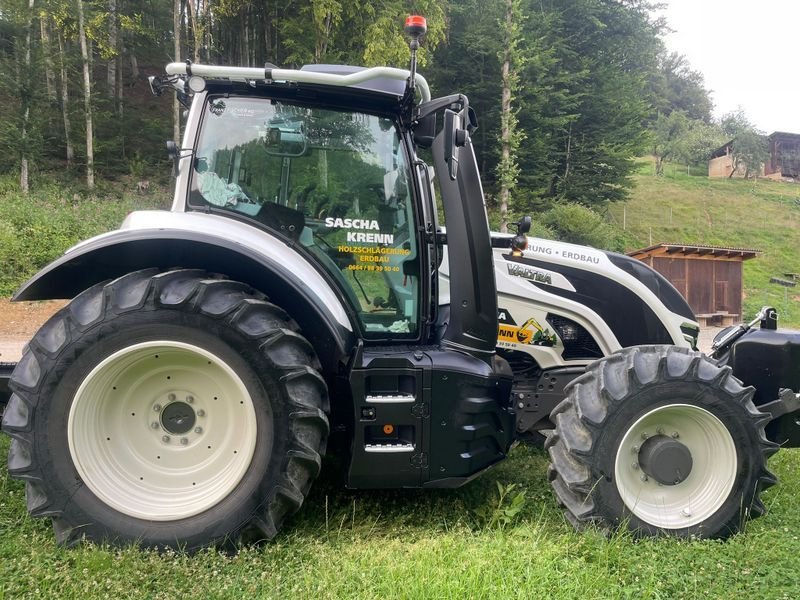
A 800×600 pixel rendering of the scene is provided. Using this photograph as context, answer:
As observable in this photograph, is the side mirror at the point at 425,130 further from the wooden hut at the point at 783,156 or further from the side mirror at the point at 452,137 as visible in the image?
the wooden hut at the point at 783,156

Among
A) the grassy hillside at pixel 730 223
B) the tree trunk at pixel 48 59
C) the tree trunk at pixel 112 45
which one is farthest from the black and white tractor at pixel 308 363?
the tree trunk at pixel 112 45

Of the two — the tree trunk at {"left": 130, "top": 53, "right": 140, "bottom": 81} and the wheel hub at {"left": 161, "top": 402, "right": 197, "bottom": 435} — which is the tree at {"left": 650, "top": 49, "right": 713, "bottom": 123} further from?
the wheel hub at {"left": 161, "top": 402, "right": 197, "bottom": 435}

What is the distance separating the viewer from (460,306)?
10.1 feet

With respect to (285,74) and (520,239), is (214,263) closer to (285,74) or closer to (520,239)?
(285,74)

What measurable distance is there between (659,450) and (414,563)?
59.5 inches

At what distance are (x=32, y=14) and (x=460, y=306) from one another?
18525 mm

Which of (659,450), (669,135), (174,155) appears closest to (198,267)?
(174,155)

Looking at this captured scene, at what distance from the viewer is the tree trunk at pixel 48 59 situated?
52.3ft

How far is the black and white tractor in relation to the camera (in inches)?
102

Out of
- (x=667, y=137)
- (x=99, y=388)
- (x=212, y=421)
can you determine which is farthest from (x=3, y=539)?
(x=667, y=137)

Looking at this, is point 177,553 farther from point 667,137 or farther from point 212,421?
point 667,137

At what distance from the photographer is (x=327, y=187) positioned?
3.07 metres

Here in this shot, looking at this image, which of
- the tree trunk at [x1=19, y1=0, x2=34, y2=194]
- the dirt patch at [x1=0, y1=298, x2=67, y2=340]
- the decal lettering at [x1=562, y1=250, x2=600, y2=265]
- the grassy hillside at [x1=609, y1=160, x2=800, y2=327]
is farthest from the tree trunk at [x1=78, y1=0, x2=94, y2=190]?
the grassy hillside at [x1=609, y1=160, x2=800, y2=327]

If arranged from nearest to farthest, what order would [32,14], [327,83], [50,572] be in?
[50,572], [327,83], [32,14]
